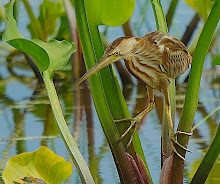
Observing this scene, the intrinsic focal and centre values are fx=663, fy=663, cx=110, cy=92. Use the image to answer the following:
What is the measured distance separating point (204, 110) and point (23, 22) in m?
1.19

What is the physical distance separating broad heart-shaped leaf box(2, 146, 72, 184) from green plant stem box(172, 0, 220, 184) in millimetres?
157

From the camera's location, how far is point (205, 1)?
1541 mm

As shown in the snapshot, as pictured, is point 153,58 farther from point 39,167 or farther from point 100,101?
point 39,167

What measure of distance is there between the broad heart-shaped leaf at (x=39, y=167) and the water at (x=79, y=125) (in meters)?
0.14

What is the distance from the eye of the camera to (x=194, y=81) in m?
0.90

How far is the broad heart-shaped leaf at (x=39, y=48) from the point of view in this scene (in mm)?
870

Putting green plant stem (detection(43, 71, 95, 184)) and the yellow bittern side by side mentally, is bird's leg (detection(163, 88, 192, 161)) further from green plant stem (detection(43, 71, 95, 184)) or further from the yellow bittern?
green plant stem (detection(43, 71, 95, 184))

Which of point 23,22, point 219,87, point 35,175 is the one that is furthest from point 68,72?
point 35,175

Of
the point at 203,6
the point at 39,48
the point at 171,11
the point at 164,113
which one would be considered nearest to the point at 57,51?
the point at 39,48

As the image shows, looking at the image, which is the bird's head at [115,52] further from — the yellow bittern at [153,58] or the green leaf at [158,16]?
the green leaf at [158,16]

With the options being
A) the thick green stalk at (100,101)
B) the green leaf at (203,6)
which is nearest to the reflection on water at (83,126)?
the thick green stalk at (100,101)

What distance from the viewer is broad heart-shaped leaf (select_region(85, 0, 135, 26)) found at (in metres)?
0.94

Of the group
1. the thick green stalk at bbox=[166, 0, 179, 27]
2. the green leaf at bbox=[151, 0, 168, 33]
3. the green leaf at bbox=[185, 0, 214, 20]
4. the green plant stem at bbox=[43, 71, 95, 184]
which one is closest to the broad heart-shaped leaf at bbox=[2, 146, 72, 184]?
the green plant stem at bbox=[43, 71, 95, 184]

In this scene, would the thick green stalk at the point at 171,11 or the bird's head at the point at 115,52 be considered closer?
the bird's head at the point at 115,52
